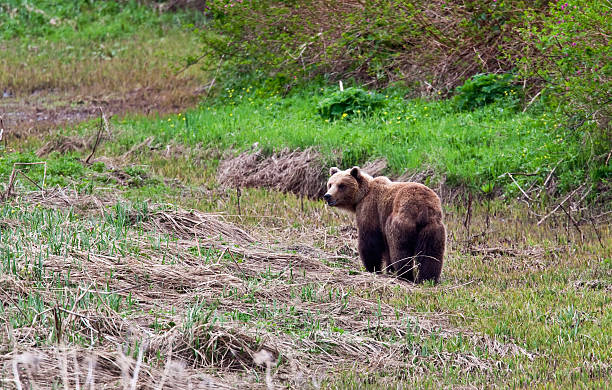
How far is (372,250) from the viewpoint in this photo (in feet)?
29.0

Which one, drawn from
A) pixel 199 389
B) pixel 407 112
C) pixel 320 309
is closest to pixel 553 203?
pixel 407 112

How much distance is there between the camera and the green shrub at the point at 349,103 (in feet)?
51.7

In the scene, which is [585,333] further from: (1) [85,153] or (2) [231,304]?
(1) [85,153]

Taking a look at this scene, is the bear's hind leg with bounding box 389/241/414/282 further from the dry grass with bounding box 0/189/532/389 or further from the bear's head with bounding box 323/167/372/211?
the bear's head with bounding box 323/167/372/211

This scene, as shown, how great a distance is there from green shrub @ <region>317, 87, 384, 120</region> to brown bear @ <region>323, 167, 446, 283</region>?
6.48m

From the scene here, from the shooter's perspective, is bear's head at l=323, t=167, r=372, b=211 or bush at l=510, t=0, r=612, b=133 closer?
bear's head at l=323, t=167, r=372, b=211

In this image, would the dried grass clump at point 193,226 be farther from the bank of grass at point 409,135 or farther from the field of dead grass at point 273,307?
the bank of grass at point 409,135

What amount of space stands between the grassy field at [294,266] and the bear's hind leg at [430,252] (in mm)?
166

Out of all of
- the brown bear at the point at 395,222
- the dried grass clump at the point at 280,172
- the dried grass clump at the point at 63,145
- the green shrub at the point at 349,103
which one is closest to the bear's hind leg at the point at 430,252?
the brown bear at the point at 395,222

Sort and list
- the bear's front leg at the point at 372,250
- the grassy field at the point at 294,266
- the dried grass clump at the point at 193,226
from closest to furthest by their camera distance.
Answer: the grassy field at the point at 294,266 → the bear's front leg at the point at 372,250 → the dried grass clump at the point at 193,226

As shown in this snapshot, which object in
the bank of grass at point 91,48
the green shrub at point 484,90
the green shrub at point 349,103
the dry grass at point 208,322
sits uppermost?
the dry grass at point 208,322

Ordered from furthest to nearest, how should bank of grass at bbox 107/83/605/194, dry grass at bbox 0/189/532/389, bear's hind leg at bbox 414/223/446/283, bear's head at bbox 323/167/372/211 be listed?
bank of grass at bbox 107/83/605/194
bear's head at bbox 323/167/372/211
bear's hind leg at bbox 414/223/446/283
dry grass at bbox 0/189/532/389

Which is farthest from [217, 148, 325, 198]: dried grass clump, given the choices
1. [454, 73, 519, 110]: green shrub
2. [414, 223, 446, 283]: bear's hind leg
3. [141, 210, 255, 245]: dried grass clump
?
[414, 223, 446, 283]: bear's hind leg

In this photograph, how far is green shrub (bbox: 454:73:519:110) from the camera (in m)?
14.9
